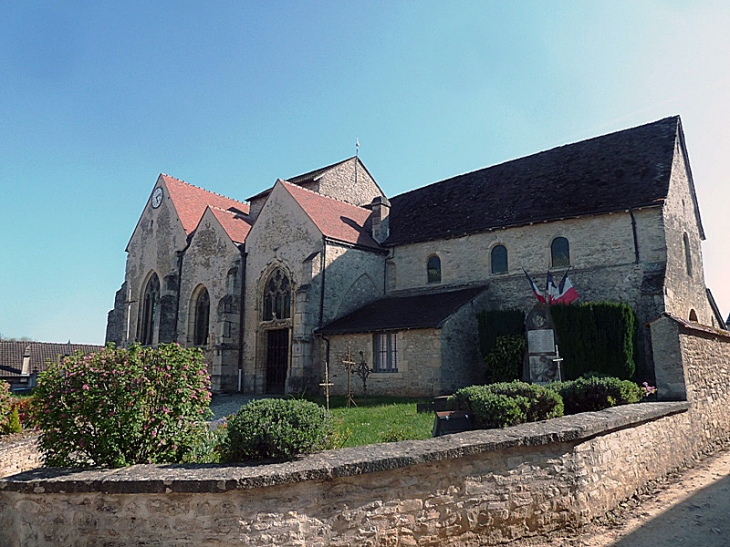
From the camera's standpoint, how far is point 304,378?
21484 millimetres

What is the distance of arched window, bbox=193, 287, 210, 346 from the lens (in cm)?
2716

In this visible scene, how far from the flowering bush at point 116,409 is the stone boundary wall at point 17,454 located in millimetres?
2108

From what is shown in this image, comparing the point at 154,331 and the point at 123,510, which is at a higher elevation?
the point at 154,331

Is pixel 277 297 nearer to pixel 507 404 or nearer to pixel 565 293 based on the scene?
pixel 565 293

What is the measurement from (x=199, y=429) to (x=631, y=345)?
14.6 meters

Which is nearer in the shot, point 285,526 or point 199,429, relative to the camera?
point 285,526

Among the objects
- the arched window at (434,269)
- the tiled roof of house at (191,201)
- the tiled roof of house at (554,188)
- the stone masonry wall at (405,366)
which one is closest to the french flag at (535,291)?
the tiled roof of house at (554,188)

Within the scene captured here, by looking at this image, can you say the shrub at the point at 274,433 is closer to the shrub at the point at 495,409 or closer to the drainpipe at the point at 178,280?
the shrub at the point at 495,409

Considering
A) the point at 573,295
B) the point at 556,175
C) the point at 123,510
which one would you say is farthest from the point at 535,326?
the point at 123,510

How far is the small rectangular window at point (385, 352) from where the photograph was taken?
20038mm

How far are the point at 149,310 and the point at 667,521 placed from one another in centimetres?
2901

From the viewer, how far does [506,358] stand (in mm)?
18656

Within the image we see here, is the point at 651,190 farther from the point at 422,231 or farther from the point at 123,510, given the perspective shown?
the point at 123,510

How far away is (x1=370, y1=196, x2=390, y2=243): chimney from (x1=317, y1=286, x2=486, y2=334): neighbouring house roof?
3597mm
